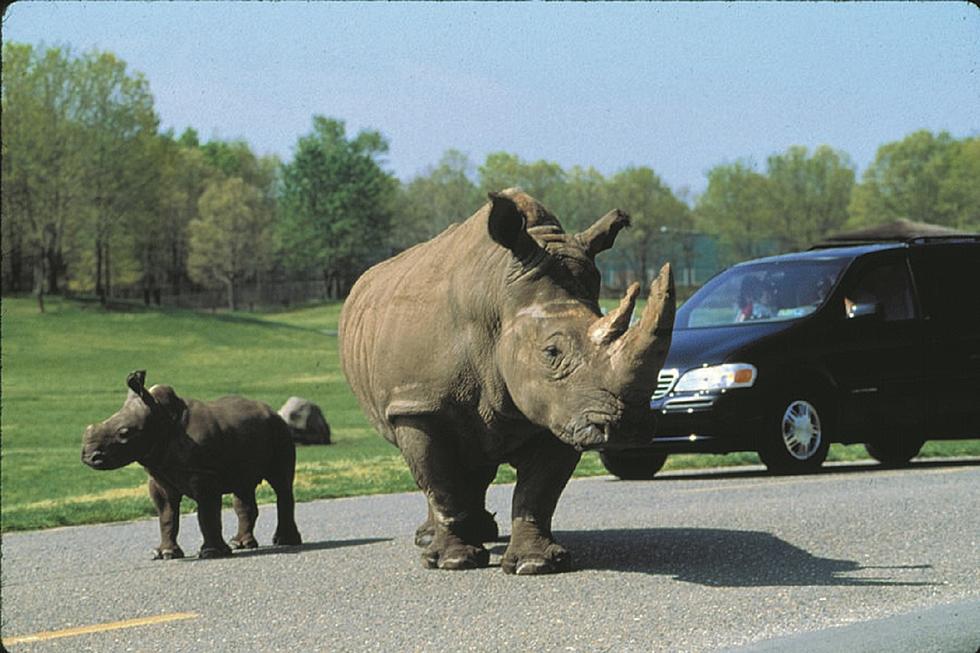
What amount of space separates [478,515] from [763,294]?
6.71 meters

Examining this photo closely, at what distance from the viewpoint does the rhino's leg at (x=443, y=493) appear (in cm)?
834

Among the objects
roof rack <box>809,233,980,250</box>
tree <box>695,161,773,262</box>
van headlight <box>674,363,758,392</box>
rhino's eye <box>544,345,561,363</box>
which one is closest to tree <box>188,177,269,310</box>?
tree <box>695,161,773,262</box>

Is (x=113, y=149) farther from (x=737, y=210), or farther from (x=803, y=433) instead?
(x=803, y=433)

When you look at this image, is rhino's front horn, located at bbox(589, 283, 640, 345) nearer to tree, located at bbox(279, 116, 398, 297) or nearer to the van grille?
the van grille

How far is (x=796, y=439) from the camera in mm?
14125

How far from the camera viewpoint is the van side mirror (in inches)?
576

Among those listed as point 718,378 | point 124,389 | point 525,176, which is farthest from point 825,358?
point 525,176

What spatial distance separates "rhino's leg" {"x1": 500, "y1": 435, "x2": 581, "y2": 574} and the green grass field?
19.8ft

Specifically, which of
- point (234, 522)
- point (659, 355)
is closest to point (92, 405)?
point (234, 522)

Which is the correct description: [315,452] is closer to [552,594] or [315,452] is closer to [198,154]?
[552,594]

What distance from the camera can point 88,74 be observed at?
205ft

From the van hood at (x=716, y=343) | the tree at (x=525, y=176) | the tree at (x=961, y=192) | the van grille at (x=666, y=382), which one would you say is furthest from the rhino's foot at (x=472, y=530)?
the tree at (x=961, y=192)

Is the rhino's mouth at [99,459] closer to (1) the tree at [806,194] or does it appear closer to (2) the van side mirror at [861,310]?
(2) the van side mirror at [861,310]

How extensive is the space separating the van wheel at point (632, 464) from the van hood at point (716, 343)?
1076mm
